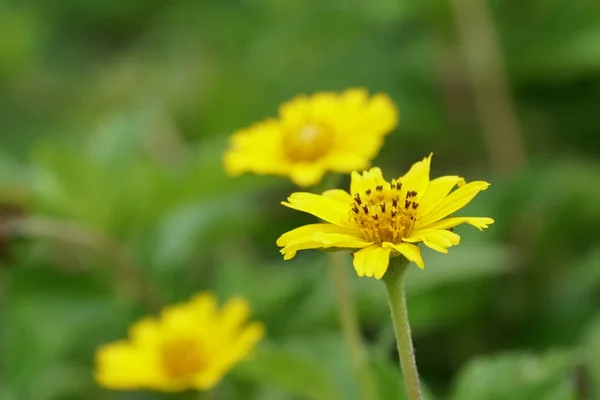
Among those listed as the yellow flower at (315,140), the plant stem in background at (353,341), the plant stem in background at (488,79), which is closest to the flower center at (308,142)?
the yellow flower at (315,140)

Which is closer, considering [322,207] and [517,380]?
[322,207]

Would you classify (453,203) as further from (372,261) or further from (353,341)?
(353,341)

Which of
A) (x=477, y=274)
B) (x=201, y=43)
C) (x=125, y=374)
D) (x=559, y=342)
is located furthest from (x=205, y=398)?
(x=201, y=43)

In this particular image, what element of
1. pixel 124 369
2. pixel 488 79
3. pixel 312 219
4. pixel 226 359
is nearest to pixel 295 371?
pixel 226 359

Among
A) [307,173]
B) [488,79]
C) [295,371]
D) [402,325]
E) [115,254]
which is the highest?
[488,79]

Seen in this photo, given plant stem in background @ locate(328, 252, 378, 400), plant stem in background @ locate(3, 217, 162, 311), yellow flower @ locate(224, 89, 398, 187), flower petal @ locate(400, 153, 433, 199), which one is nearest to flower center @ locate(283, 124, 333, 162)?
yellow flower @ locate(224, 89, 398, 187)

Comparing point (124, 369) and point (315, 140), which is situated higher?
point (315, 140)

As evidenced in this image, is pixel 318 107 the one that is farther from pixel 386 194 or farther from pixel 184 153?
pixel 184 153
